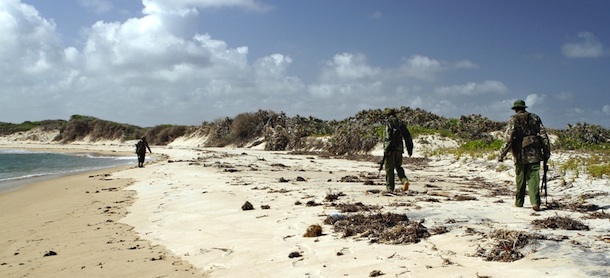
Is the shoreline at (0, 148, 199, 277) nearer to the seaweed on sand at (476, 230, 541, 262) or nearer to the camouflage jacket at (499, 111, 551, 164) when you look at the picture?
the seaweed on sand at (476, 230, 541, 262)

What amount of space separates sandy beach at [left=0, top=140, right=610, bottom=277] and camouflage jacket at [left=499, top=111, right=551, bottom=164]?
890mm

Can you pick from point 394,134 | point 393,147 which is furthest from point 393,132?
point 393,147

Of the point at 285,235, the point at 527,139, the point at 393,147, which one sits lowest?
the point at 285,235

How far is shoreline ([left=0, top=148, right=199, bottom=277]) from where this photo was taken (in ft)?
16.0

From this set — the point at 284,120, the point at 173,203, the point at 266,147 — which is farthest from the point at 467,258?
the point at 284,120

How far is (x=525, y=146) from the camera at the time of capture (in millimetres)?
7188

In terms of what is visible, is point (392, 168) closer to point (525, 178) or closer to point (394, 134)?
point (394, 134)

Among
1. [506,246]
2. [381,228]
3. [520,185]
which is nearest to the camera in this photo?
[506,246]

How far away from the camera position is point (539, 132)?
7.31 m

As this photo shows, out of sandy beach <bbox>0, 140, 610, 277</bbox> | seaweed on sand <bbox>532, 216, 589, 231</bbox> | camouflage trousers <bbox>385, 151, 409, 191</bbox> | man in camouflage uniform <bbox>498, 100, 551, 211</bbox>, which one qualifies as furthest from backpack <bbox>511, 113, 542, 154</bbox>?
camouflage trousers <bbox>385, 151, 409, 191</bbox>

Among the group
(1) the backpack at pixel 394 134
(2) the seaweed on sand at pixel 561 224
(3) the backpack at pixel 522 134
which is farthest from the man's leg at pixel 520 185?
(1) the backpack at pixel 394 134

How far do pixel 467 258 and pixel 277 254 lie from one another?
1.96 m

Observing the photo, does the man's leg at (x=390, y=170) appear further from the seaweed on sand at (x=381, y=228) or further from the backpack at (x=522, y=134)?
the seaweed on sand at (x=381, y=228)

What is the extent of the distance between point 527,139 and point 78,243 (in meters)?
6.96
